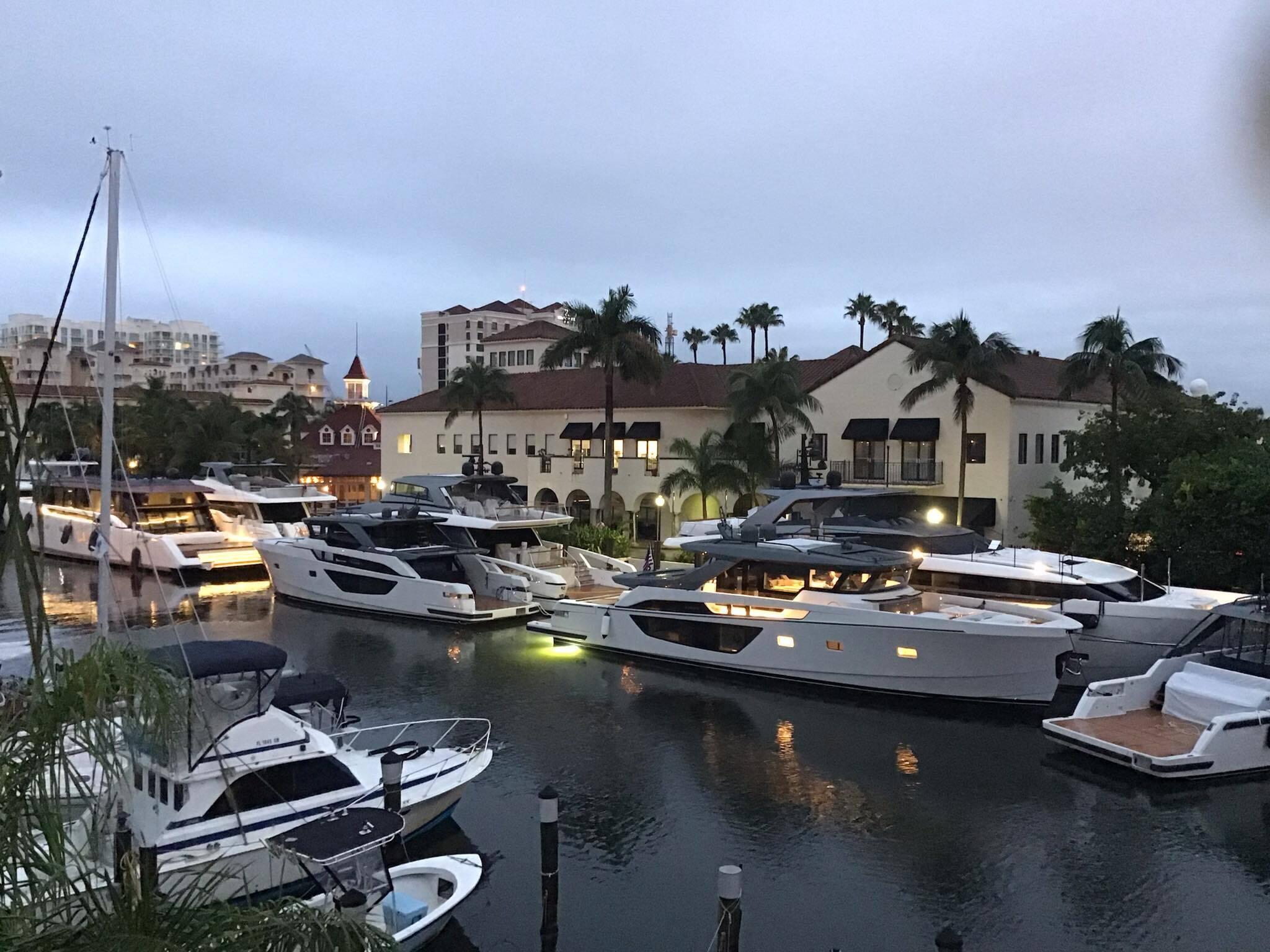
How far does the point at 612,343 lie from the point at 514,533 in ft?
30.5

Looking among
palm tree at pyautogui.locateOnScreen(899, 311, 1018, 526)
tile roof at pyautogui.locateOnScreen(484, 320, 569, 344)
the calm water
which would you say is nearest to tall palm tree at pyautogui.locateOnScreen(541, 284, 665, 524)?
palm tree at pyautogui.locateOnScreen(899, 311, 1018, 526)

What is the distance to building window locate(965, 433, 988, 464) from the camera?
35.9 metres

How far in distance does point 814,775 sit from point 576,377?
121 feet

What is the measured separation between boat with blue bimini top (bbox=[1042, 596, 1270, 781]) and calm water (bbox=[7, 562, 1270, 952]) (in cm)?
44

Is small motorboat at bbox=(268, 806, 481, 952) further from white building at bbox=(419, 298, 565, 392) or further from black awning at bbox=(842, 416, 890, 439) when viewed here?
white building at bbox=(419, 298, 565, 392)

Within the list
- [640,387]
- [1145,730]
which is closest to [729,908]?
[1145,730]

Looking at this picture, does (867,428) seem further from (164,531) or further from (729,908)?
(729,908)

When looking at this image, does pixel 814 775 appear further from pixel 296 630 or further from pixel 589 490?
pixel 589 490

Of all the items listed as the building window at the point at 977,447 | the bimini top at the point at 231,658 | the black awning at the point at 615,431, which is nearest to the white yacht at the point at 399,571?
the bimini top at the point at 231,658

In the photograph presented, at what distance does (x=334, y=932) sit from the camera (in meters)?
3.27

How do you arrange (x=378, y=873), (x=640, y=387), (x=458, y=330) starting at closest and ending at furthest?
(x=378, y=873), (x=640, y=387), (x=458, y=330)

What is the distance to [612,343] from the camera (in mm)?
36531

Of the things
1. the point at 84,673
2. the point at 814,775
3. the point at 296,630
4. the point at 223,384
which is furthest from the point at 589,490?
the point at 223,384

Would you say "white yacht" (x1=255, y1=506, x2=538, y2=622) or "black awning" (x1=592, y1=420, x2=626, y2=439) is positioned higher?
"black awning" (x1=592, y1=420, x2=626, y2=439)
